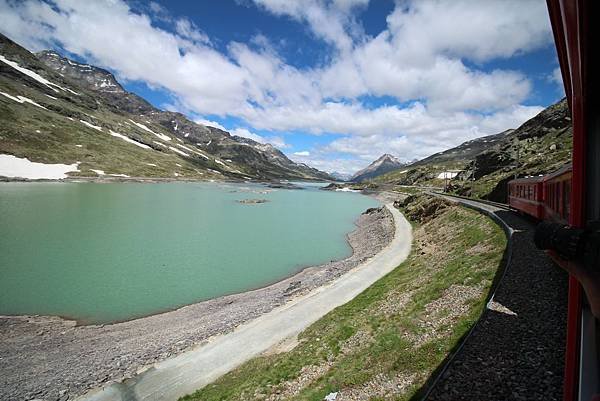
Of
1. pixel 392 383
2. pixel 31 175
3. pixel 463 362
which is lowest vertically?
pixel 392 383

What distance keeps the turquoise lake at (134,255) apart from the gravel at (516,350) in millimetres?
23314

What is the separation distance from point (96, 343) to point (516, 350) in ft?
75.3

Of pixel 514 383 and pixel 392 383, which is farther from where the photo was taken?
pixel 392 383

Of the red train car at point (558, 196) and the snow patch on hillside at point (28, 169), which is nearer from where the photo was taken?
the red train car at point (558, 196)

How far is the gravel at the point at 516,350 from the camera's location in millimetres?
8499

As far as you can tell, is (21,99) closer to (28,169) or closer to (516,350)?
(28,169)

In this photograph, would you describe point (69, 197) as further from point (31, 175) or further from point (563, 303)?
point (563, 303)

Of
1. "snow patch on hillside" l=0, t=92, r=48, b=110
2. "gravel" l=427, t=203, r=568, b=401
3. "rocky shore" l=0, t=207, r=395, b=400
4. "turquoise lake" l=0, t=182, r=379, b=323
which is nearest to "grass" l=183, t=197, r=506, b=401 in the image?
"gravel" l=427, t=203, r=568, b=401

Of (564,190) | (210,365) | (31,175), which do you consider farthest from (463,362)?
(31,175)

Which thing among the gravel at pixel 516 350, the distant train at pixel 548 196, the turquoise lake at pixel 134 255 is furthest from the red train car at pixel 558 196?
the turquoise lake at pixel 134 255

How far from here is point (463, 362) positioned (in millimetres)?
9812

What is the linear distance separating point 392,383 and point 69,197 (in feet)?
318

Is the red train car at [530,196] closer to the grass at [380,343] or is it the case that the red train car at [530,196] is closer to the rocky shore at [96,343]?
the grass at [380,343]

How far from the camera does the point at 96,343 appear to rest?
20.1 meters
